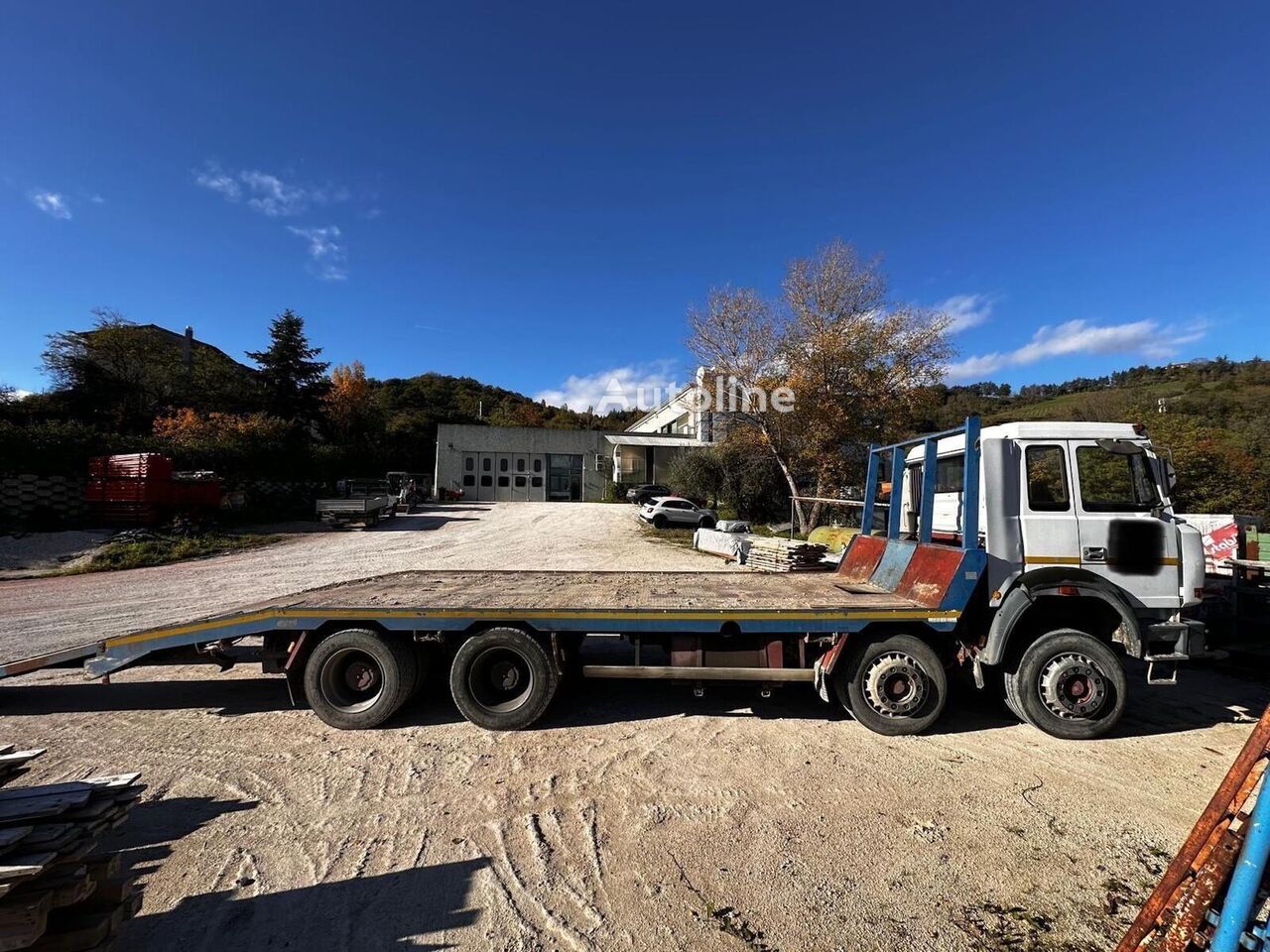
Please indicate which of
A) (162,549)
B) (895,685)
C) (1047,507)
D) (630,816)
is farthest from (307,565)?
(1047,507)

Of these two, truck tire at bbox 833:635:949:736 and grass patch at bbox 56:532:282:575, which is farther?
grass patch at bbox 56:532:282:575

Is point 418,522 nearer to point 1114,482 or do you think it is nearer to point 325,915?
point 325,915

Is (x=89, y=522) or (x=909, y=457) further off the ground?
(x=909, y=457)

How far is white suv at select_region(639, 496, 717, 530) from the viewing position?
78.1 feet

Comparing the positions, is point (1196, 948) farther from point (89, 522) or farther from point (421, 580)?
point (89, 522)

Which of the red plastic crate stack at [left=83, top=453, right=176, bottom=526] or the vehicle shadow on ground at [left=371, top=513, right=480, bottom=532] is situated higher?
the red plastic crate stack at [left=83, top=453, right=176, bottom=526]

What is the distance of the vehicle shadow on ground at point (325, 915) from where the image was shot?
253 centimetres

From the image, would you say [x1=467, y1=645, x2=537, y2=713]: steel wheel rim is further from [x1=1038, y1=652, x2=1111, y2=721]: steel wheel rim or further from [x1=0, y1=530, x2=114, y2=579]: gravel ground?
[x1=0, y1=530, x2=114, y2=579]: gravel ground

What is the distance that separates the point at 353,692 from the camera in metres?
4.87

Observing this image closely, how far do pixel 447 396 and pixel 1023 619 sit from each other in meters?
68.3

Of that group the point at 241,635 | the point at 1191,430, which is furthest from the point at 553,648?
the point at 1191,430

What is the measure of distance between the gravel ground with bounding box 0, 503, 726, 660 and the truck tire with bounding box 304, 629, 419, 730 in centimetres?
214

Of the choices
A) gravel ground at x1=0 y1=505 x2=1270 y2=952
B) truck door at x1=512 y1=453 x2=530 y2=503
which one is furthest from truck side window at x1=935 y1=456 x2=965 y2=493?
truck door at x1=512 y1=453 x2=530 y2=503

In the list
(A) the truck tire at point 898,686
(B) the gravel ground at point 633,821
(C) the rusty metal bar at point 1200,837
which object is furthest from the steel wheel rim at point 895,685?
(C) the rusty metal bar at point 1200,837
